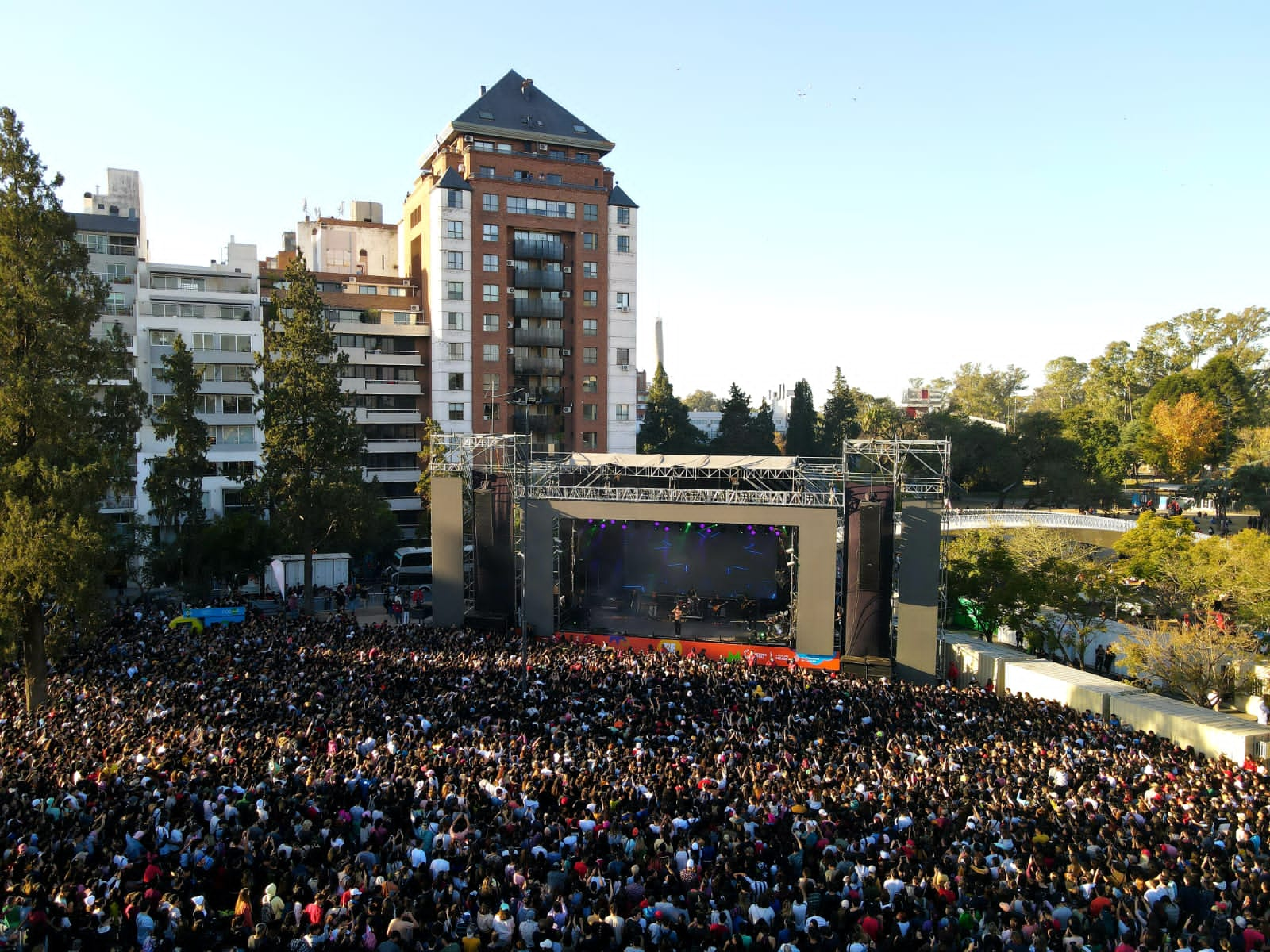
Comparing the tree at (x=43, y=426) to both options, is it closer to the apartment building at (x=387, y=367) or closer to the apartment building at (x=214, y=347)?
the apartment building at (x=214, y=347)

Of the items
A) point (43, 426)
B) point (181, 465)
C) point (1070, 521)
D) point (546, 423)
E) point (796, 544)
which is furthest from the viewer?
point (546, 423)

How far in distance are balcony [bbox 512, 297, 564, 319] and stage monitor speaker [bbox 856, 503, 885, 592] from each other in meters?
26.2

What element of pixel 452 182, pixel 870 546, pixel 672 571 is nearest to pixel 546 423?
pixel 452 182

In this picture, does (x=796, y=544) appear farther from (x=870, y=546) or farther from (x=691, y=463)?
(x=691, y=463)

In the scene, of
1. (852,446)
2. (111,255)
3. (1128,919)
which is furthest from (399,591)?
(1128,919)

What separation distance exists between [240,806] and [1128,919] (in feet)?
33.1

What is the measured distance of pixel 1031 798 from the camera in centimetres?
1162

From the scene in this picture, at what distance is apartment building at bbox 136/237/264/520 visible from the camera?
38.8 meters

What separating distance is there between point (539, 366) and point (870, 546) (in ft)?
85.6

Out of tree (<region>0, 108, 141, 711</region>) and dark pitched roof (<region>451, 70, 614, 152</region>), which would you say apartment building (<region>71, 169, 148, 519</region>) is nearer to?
dark pitched roof (<region>451, 70, 614, 152</region>)

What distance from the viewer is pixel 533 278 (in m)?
44.4

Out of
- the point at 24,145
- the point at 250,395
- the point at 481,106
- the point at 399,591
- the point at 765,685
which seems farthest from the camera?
the point at 481,106

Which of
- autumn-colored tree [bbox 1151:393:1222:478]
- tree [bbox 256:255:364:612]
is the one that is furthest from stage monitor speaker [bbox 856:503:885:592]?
autumn-colored tree [bbox 1151:393:1222:478]

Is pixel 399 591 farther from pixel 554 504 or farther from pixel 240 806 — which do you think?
pixel 240 806
